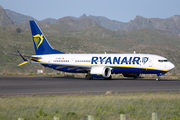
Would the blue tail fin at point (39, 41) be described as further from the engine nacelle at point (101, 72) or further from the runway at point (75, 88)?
the runway at point (75, 88)

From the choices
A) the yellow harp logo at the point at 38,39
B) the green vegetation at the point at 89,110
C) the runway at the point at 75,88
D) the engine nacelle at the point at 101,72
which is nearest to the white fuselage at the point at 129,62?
the engine nacelle at the point at 101,72

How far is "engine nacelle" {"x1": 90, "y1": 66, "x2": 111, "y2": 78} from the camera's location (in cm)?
3862

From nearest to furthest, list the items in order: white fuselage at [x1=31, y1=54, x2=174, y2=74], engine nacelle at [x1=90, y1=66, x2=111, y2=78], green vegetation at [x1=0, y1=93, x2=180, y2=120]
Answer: green vegetation at [x1=0, y1=93, x2=180, y2=120], white fuselage at [x1=31, y1=54, x2=174, y2=74], engine nacelle at [x1=90, y1=66, x2=111, y2=78]

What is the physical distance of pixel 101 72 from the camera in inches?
1521

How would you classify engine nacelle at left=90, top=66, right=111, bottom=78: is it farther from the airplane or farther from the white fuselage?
the white fuselage

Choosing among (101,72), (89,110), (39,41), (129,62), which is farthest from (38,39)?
(89,110)

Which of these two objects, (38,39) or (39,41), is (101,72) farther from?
(38,39)

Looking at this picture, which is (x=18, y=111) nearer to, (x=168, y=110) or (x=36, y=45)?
(x=168, y=110)

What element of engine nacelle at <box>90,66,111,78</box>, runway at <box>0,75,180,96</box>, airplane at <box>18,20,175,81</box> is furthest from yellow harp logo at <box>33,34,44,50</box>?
runway at <box>0,75,180,96</box>

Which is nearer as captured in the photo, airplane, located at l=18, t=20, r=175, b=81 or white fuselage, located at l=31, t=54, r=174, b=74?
white fuselage, located at l=31, t=54, r=174, b=74

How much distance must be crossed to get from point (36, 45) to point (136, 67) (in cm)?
1857

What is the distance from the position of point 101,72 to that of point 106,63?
7.95 feet

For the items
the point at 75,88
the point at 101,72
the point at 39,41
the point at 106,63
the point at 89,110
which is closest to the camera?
the point at 89,110

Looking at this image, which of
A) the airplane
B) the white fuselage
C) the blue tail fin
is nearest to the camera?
the white fuselage
